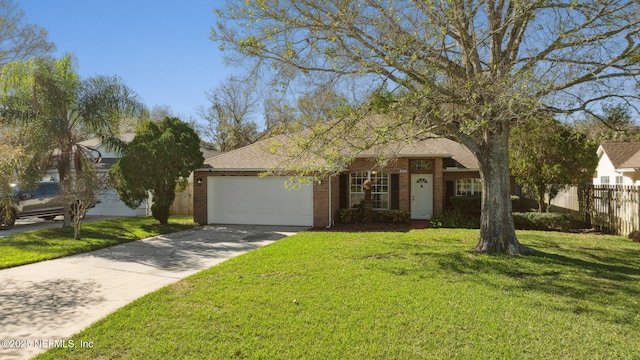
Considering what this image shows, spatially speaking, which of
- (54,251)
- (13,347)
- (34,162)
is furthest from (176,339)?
(34,162)

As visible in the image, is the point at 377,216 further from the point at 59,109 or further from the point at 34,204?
the point at 34,204

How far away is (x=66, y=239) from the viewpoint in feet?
42.1

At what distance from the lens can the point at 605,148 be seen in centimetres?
2809

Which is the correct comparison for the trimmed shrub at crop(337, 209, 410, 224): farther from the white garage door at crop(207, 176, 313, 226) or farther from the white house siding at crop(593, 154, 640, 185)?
the white house siding at crop(593, 154, 640, 185)

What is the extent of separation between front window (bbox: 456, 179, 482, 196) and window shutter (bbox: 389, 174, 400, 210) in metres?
4.89

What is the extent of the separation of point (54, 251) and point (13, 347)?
6835 millimetres

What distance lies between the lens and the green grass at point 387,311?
468 cm

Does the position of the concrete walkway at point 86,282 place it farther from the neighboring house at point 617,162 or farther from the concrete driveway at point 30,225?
the neighboring house at point 617,162

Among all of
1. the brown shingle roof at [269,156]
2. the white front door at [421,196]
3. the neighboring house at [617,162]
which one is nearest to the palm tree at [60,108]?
the brown shingle roof at [269,156]

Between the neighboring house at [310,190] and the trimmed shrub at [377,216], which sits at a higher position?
the neighboring house at [310,190]

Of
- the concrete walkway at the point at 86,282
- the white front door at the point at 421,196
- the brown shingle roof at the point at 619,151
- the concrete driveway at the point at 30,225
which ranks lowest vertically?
the concrete walkway at the point at 86,282

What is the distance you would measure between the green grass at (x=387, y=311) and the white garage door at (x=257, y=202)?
733 cm

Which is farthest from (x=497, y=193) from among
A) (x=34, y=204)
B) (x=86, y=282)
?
(x=34, y=204)

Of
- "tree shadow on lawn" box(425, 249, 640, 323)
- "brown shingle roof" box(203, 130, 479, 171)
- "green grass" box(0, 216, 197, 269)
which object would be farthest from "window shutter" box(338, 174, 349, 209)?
"tree shadow on lawn" box(425, 249, 640, 323)
